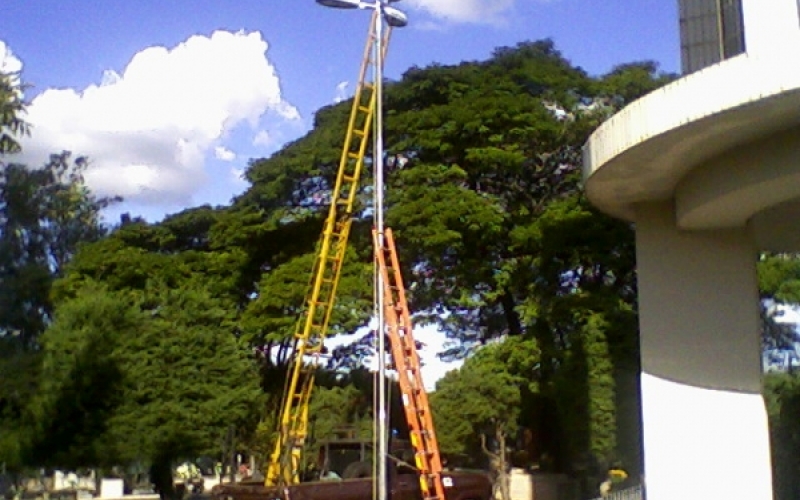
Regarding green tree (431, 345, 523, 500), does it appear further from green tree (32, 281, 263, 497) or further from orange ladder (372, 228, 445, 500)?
orange ladder (372, 228, 445, 500)

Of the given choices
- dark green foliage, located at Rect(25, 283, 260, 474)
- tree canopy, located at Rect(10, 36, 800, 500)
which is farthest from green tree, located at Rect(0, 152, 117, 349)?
dark green foliage, located at Rect(25, 283, 260, 474)

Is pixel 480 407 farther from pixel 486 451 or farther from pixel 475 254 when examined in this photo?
pixel 475 254

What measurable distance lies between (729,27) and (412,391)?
8697mm

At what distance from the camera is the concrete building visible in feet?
44.0

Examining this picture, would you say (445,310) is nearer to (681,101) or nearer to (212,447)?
(212,447)

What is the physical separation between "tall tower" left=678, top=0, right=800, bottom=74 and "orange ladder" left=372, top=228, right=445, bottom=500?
672cm

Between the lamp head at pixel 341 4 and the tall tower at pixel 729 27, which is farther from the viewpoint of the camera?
the lamp head at pixel 341 4

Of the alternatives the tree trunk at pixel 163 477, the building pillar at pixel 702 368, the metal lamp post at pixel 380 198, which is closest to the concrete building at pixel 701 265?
the building pillar at pixel 702 368

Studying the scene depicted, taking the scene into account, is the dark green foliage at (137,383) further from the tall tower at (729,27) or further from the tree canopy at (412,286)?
the tall tower at (729,27)

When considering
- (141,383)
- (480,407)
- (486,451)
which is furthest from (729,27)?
(141,383)

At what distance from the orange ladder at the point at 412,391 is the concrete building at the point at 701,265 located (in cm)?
486

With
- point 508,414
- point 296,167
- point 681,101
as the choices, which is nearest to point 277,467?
point 508,414

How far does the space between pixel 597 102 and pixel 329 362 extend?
11.3 metres

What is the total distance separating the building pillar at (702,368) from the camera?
49.0 feet
